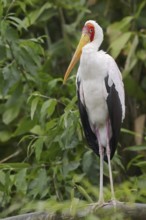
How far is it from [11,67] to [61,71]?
5.92ft

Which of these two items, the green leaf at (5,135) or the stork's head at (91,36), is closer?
the stork's head at (91,36)

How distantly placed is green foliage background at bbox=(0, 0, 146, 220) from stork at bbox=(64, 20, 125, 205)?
0.48 ft

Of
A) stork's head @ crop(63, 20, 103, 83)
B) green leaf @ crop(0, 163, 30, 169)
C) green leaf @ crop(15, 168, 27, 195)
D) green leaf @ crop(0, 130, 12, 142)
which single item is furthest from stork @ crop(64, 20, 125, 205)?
green leaf @ crop(0, 130, 12, 142)

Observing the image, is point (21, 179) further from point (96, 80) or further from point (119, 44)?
point (119, 44)

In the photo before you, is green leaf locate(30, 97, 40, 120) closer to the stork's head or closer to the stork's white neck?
the stork's head

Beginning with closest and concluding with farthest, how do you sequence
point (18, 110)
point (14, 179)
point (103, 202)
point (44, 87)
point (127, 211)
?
point (127, 211) → point (103, 202) → point (14, 179) → point (44, 87) → point (18, 110)

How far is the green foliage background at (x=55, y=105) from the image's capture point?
577 centimetres

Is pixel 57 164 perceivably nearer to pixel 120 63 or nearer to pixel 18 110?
pixel 18 110

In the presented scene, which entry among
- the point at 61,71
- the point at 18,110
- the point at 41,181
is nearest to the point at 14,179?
the point at 41,181

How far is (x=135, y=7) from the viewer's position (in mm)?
7793

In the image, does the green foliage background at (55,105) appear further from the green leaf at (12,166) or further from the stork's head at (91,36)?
the stork's head at (91,36)

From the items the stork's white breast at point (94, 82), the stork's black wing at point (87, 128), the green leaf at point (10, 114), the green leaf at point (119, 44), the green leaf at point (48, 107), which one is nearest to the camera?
the stork's white breast at point (94, 82)

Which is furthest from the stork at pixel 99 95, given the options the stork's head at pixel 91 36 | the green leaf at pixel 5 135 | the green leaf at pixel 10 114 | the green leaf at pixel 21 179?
the green leaf at pixel 5 135

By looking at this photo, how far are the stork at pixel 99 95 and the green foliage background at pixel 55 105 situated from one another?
0.48ft
